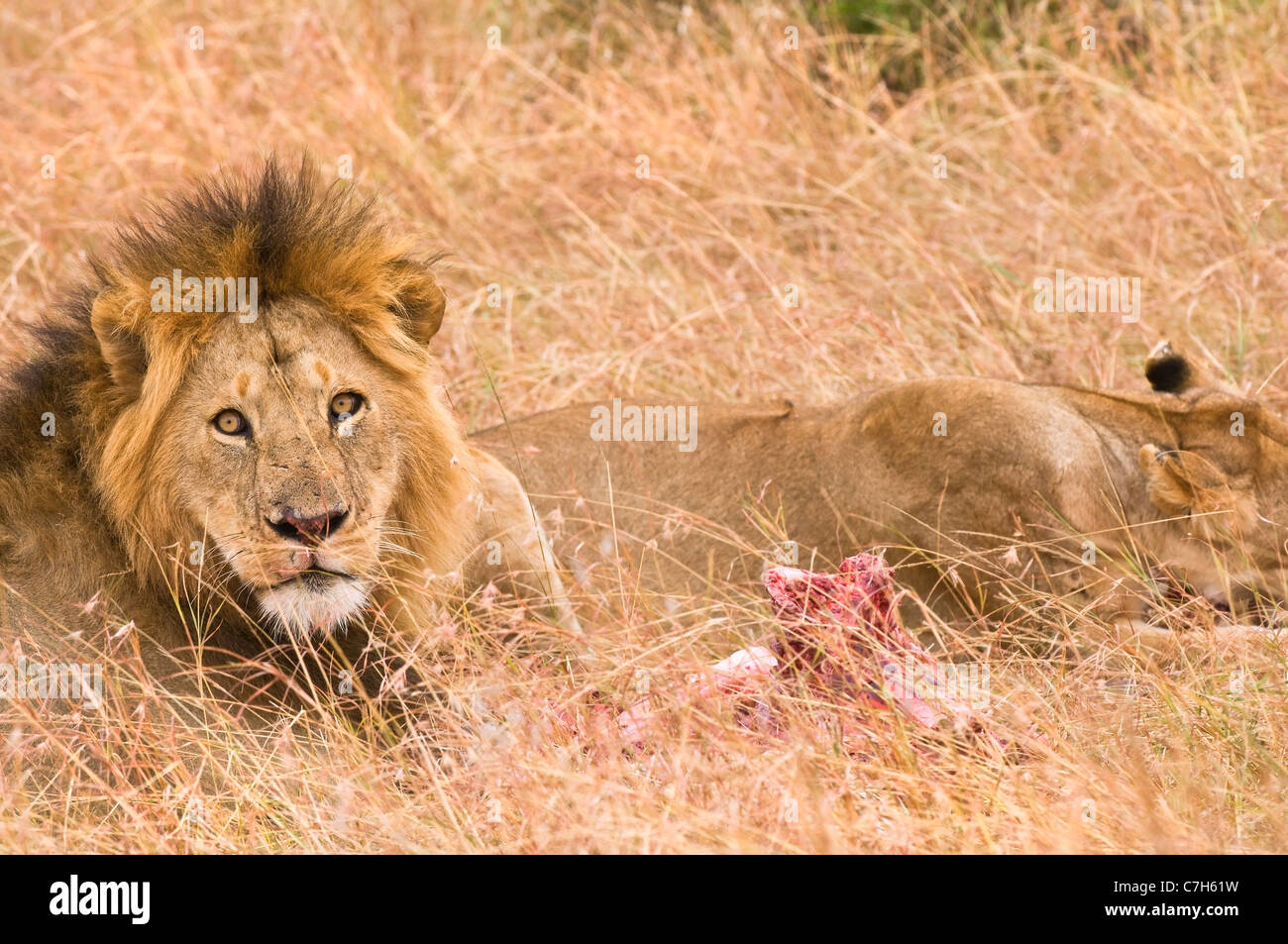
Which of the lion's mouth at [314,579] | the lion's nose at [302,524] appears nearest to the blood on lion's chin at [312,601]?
the lion's mouth at [314,579]

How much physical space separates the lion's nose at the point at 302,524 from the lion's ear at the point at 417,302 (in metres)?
0.73

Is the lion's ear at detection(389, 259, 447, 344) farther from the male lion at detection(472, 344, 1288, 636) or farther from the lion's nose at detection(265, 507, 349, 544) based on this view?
the male lion at detection(472, 344, 1288, 636)

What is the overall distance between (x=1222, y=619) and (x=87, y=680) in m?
3.45

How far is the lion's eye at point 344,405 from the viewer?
12.9 feet

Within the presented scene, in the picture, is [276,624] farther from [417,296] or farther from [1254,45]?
[1254,45]

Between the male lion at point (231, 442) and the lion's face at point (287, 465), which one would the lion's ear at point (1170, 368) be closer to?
the male lion at point (231, 442)

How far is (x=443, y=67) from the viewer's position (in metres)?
10.8

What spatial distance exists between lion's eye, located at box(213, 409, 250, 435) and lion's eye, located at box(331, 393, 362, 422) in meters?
0.21

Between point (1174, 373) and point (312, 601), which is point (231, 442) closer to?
point (312, 601)

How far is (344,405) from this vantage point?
3.97 meters

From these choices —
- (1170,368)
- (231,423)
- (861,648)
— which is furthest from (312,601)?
(1170,368)

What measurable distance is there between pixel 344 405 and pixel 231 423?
276mm

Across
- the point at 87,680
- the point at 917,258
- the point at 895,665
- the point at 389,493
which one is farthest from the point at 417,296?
the point at 917,258

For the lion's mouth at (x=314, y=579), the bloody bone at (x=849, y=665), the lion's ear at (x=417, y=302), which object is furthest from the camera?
the lion's ear at (x=417, y=302)
